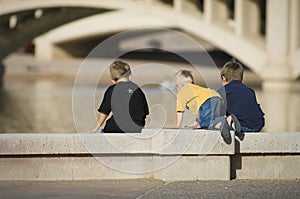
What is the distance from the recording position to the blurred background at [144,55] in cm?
2794

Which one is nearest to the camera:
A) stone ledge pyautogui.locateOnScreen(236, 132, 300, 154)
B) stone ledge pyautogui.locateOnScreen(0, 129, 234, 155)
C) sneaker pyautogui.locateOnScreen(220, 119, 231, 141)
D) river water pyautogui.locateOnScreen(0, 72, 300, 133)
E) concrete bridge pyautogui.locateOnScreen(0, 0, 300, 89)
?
sneaker pyautogui.locateOnScreen(220, 119, 231, 141)

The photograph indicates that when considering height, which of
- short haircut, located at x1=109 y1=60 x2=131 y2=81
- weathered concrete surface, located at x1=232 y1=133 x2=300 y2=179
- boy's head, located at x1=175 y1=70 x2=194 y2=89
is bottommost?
weathered concrete surface, located at x1=232 y1=133 x2=300 y2=179

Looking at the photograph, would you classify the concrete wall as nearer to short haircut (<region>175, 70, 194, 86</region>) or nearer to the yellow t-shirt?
the yellow t-shirt

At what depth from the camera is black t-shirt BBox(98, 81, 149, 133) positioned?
9141 mm

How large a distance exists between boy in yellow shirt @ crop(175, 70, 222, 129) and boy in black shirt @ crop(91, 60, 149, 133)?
44 cm

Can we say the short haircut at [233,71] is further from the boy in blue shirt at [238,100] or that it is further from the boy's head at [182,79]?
the boy's head at [182,79]

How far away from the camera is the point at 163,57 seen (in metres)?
60.3

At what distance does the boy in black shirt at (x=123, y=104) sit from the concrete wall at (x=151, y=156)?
47cm

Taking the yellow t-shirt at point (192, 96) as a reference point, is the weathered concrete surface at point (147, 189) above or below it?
below

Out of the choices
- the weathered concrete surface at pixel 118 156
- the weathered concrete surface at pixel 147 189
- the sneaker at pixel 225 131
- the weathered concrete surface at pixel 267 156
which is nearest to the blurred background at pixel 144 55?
the weathered concrete surface at pixel 118 156

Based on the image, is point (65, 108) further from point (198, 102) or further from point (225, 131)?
point (225, 131)

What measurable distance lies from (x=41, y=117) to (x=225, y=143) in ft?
64.7

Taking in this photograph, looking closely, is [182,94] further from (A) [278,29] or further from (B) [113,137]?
(A) [278,29]

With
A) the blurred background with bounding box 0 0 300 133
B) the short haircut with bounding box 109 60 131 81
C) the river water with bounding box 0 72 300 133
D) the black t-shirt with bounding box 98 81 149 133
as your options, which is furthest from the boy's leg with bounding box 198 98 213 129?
the blurred background with bounding box 0 0 300 133
